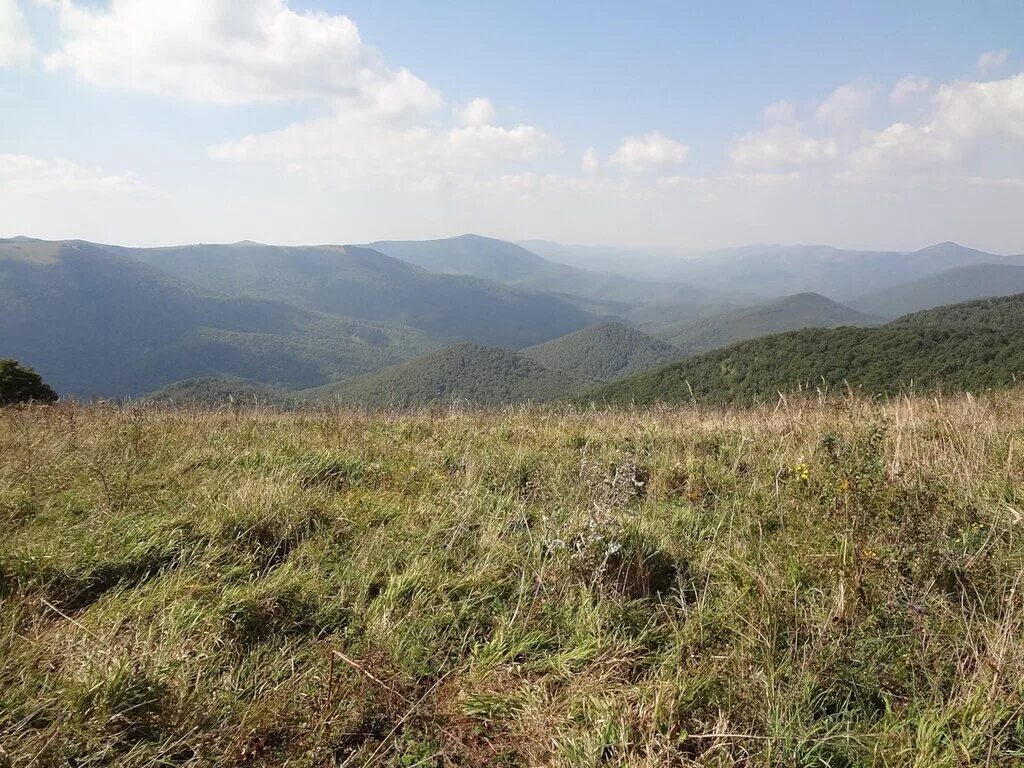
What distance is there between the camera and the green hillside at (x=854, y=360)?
36969 millimetres

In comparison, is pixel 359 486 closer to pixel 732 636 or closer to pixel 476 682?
pixel 476 682

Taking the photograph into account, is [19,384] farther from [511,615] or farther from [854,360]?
[854,360]

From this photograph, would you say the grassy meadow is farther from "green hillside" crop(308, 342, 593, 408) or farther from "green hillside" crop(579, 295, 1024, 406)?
"green hillside" crop(308, 342, 593, 408)

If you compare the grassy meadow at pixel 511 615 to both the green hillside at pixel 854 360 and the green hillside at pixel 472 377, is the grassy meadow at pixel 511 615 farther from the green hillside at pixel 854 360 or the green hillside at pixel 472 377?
the green hillside at pixel 472 377

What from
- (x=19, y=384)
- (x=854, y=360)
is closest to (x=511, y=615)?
(x=19, y=384)

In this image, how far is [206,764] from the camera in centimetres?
161

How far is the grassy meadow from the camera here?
1714 millimetres

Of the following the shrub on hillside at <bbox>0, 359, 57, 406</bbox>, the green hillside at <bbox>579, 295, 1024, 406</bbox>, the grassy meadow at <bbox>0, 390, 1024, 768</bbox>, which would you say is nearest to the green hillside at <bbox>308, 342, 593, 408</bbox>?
the green hillside at <bbox>579, 295, 1024, 406</bbox>

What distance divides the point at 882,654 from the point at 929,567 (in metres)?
0.75

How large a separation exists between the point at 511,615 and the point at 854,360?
56117 mm

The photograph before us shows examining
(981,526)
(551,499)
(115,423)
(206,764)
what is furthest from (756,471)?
(115,423)

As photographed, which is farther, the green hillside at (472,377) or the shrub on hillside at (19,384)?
the green hillside at (472,377)

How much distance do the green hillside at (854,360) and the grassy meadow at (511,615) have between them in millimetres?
27714

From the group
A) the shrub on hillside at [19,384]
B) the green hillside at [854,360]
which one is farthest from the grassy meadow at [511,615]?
the green hillside at [854,360]
